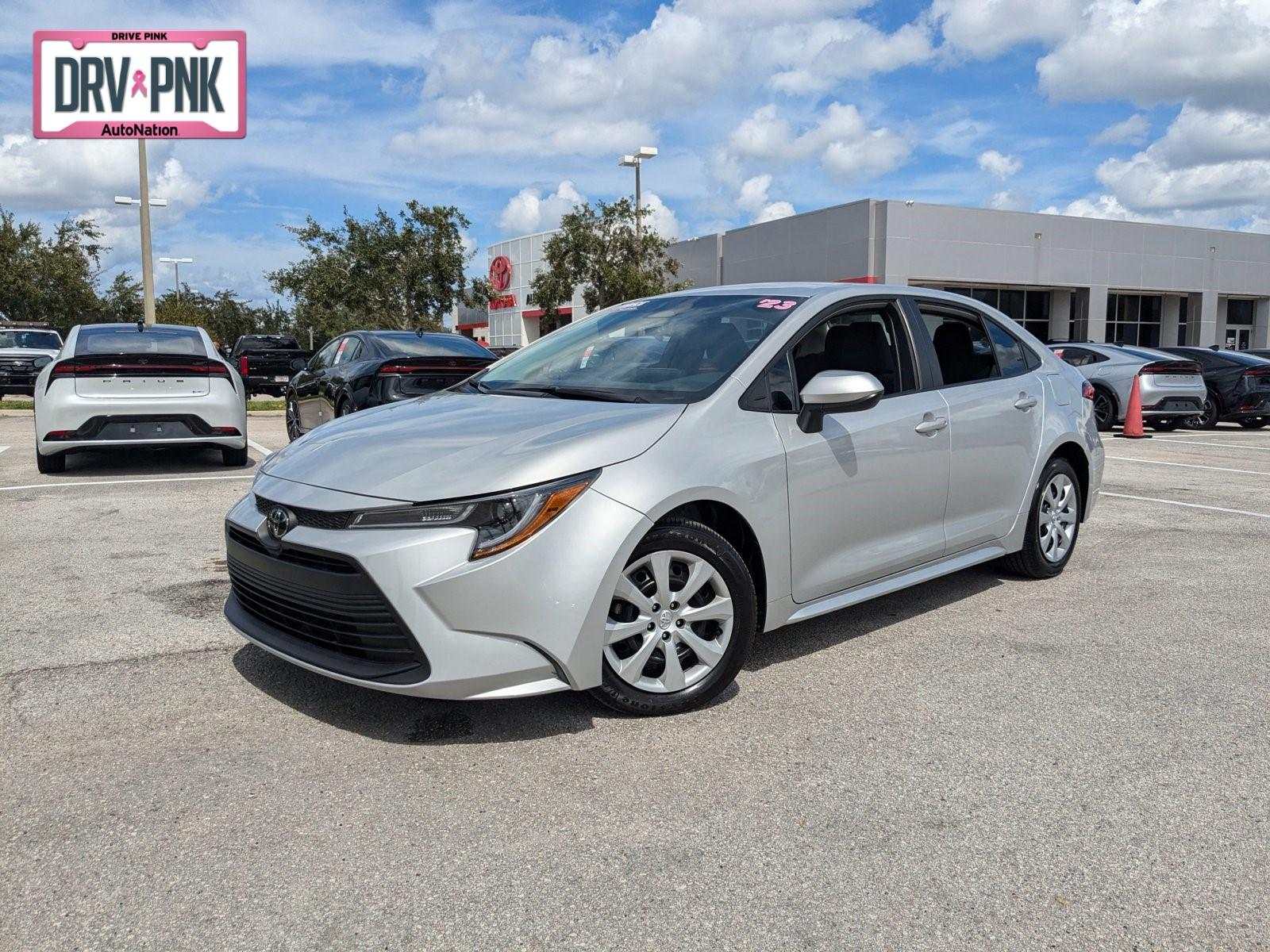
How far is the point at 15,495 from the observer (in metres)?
8.20

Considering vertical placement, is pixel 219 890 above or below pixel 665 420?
below

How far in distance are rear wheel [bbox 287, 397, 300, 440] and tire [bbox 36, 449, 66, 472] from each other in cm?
294

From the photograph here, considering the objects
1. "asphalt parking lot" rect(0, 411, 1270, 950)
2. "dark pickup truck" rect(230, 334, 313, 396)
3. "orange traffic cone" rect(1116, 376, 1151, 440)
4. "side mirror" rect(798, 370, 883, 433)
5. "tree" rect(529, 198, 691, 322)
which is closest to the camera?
"asphalt parking lot" rect(0, 411, 1270, 950)

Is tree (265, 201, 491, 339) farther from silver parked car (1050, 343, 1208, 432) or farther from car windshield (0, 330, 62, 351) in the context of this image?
silver parked car (1050, 343, 1208, 432)

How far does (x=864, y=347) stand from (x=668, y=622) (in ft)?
Result: 5.89

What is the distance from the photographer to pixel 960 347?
5242 millimetres

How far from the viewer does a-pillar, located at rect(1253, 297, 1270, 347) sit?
4547 centimetres

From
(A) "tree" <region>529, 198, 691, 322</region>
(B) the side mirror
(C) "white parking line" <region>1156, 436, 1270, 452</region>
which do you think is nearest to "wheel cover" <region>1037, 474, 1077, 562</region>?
(B) the side mirror

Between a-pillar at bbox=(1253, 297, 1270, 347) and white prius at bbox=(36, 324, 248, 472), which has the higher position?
a-pillar at bbox=(1253, 297, 1270, 347)

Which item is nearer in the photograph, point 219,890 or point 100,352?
point 219,890

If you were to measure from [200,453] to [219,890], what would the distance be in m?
9.57

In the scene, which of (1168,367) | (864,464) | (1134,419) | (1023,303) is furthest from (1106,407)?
(1023,303)

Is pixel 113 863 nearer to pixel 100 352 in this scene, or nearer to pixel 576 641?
pixel 576 641

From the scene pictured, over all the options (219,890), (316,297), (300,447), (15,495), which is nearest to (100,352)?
(15,495)
